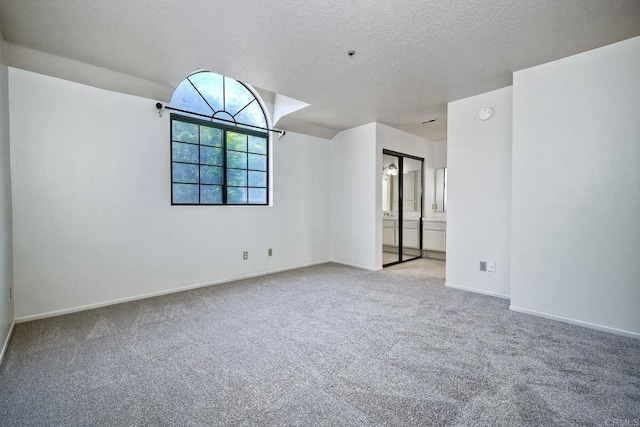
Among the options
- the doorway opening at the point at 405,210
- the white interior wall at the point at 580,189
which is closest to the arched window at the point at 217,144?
the doorway opening at the point at 405,210

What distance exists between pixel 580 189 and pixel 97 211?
471 centimetres

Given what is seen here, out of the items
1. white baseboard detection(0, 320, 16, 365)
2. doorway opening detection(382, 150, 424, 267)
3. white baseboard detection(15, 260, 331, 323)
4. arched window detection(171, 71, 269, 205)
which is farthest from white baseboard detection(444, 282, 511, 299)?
white baseboard detection(0, 320, 16, 365)

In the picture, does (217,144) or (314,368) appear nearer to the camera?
(314,368)

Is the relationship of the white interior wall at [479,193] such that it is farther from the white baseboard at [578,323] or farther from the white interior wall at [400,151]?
the white interior wall at [400,151]

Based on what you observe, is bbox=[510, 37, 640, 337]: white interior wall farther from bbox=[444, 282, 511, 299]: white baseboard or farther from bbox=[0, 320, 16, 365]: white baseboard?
bbox=[0, 320, 16, 365]: white baseboard

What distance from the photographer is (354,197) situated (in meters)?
4.96

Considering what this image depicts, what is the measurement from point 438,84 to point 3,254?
425cm

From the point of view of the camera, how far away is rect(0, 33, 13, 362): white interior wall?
213 cm

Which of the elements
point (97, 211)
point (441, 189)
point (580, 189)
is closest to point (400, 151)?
point (441, 189)

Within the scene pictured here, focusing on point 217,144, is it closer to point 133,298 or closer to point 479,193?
point 133,298

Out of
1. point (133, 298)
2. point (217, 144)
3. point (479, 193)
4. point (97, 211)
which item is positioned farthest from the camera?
point (217, 144)

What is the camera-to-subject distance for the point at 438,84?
10.4 feet

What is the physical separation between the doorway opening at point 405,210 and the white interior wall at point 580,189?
2.79m

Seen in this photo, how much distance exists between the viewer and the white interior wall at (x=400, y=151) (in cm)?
470
